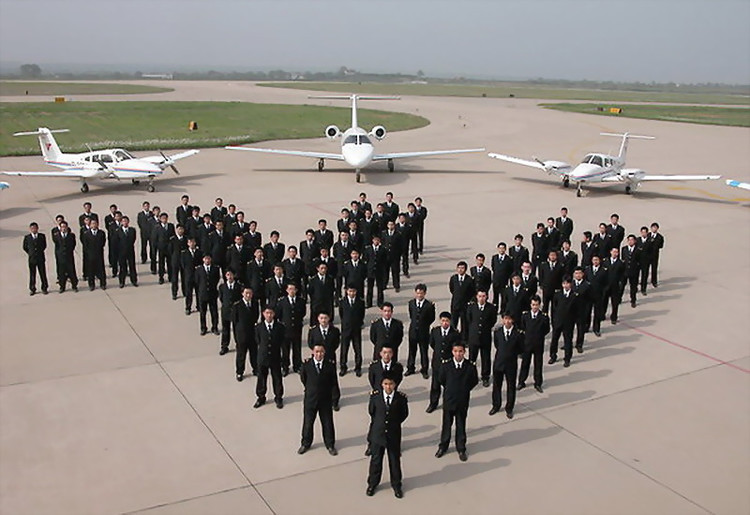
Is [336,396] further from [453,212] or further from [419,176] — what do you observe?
[419,176]

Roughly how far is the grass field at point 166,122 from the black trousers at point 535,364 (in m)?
30.0

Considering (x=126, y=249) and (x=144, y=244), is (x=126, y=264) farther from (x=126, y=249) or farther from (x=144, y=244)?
(x=144, y=244)

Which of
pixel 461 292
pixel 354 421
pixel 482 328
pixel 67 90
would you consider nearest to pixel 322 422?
pixel 354 421

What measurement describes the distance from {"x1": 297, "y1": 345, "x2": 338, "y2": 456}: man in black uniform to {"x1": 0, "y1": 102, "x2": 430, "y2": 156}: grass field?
30.3 m

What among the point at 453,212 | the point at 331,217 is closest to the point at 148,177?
the point at 331,217

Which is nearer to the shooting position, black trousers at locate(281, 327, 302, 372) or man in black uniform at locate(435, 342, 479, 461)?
man in black uniform at locate(435, 342, 479, 461)

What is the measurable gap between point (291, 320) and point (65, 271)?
20.1ft

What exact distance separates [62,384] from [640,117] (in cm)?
6262

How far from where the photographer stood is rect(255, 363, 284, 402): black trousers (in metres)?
8.63

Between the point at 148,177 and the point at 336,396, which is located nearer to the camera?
the point at 336,396

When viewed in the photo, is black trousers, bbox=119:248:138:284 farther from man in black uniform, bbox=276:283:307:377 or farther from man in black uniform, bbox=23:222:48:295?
Result: man in black uniform, bbox=276:283:307:377

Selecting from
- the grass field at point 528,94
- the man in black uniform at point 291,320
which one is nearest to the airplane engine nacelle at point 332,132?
the man in black uniform at point 291,320

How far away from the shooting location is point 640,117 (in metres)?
62.5

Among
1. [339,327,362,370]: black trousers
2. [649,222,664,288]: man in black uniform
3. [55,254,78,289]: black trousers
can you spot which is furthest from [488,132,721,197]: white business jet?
[55,254,78,289]: black trousers
